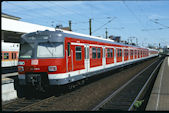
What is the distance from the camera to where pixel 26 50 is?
402 inches

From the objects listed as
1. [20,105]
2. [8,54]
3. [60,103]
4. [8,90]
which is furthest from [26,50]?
[8,54]

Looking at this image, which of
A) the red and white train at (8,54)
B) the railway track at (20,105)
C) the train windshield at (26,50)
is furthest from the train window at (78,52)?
the red and white train at (8,54)

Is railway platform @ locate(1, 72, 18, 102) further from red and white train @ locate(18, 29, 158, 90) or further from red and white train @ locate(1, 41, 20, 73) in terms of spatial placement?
red and white train @ locate(1, 41, 20, 73)

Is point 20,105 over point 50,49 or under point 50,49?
under

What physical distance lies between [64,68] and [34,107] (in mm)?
2401

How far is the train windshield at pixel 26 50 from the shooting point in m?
10.0

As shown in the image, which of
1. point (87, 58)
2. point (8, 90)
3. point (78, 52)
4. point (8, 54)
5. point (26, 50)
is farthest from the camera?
point (8, 54)

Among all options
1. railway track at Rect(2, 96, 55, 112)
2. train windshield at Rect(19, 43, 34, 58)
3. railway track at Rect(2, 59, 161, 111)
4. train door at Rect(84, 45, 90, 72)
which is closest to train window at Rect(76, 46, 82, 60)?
train door at Rect(84, 45, 90, 72)

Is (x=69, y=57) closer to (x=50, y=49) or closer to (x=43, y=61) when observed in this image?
(x=50, y=49)


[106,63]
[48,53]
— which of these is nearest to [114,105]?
[48,53]

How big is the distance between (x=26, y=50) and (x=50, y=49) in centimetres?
137

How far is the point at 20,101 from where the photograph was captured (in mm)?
9492

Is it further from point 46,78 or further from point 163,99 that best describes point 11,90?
point 163,99

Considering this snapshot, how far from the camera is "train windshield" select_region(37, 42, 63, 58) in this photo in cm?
965
